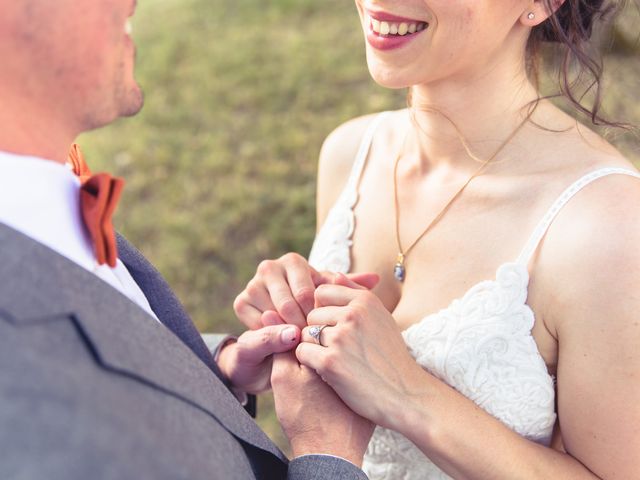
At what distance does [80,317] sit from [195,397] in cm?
26

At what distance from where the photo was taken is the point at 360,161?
2.46 metres

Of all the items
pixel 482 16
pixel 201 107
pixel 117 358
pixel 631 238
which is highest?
pixel 482 16

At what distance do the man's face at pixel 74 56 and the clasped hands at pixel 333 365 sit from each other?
66 cm

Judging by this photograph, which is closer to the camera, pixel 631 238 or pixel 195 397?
pixel 195 397

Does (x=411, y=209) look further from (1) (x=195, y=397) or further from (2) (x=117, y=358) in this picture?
(2) (x=117, y=358)

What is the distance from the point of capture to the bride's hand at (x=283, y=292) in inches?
74.9

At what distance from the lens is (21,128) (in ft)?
4.12

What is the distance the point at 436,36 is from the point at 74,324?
1162mm

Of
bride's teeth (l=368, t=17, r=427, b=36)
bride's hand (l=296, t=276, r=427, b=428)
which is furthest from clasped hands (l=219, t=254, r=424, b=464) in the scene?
bride's teeth (l=368, t=17, r=427, b=36)

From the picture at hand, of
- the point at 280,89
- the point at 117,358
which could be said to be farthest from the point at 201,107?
the point at 117,358

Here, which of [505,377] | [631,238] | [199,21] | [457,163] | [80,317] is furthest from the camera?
[199,21]

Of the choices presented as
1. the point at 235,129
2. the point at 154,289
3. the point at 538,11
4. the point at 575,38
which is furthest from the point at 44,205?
the point at 235,129

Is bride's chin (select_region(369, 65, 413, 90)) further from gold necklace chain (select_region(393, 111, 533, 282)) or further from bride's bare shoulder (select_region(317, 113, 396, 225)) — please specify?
bride's bare shoulder (select_region(317, 113, 396, 225))

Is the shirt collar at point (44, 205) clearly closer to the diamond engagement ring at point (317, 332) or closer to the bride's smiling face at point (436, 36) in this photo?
the diamond engagement ring at point (317, 332)
